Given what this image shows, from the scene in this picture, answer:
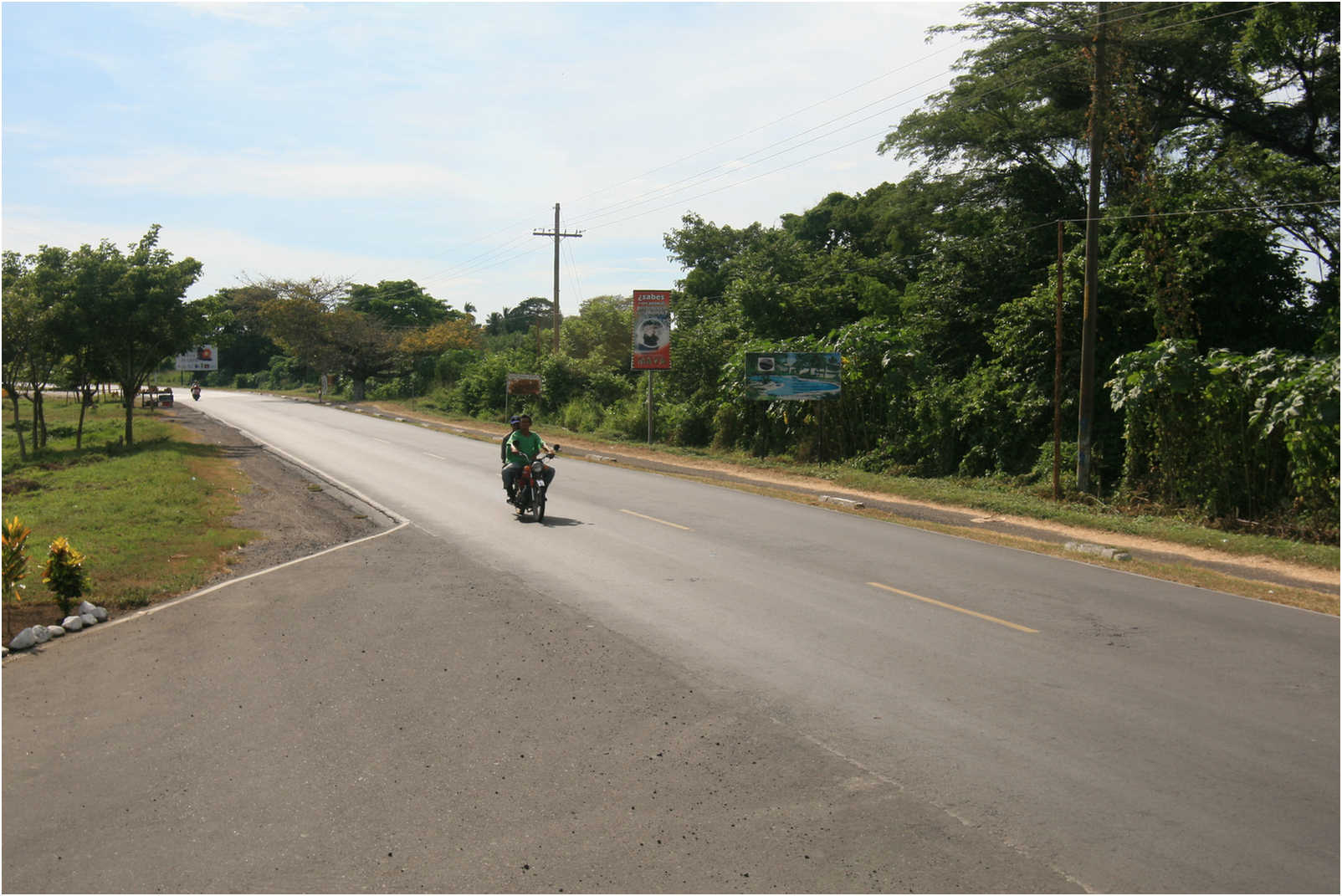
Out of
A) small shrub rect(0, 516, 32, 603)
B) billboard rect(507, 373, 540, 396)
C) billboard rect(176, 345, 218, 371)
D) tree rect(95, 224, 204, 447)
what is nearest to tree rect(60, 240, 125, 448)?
tree rect(95, 224, 204, 447)

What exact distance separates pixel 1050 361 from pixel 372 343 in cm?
5415

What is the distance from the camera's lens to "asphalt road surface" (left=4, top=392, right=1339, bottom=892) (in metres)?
4.50

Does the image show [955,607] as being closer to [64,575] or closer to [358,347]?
[64,575]

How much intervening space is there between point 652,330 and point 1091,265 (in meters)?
17.6

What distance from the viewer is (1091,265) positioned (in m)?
18.3

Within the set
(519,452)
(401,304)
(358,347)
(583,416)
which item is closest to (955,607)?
(519,452)

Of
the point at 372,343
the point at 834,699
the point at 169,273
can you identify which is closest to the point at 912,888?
the point at 834,699

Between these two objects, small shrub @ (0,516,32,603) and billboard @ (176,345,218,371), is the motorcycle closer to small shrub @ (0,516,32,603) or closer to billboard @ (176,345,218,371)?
small shrub @ (0,516,32,603)

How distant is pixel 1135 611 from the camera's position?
9641mm

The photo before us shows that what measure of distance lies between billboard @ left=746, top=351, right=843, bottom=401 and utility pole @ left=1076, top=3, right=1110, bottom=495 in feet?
26.9

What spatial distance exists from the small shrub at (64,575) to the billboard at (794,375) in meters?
19.6

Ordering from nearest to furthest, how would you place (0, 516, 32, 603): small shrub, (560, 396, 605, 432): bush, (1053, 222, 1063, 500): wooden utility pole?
(0, 516, 32, 603): small shrub < (1053, 222, 1063, 500): wooden utility pole < (560, 396, 605, 432): bush

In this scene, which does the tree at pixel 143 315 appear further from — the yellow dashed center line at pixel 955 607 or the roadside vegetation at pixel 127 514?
the yellow dashed center line at pixel 955 607

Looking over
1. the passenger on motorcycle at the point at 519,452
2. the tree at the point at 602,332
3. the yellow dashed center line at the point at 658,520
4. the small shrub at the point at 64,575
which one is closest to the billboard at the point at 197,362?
the tree at the point at 602,332
